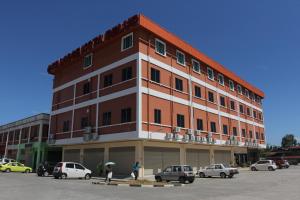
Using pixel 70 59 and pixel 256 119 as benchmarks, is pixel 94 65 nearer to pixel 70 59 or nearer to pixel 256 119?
pixel 70 59

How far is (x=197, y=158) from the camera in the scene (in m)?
37.4

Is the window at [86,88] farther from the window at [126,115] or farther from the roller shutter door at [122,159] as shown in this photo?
the roller shutter door at [122,159]

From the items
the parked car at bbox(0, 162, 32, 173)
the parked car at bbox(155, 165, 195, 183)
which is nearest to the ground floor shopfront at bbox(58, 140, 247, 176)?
the parked car at bbox(155, 165, 195, 183)

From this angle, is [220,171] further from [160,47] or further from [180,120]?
[160,47]

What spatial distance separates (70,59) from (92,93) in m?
7.55

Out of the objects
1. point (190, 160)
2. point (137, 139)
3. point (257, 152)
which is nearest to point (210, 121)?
point (190, 160)

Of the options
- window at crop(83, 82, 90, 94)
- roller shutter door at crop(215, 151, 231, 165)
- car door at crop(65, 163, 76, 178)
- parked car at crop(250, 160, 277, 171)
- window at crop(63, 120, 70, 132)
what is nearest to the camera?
car door at crop(65, 163, 76, 178)

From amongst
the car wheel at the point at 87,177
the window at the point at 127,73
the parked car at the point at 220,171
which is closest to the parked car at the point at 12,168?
the car wheel at the point at 87,177

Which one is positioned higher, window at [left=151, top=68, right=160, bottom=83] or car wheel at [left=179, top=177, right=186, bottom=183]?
window at [left=151, top=68, right=160, bottom=83]

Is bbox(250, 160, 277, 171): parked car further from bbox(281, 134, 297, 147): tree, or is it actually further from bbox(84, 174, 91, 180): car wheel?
bbox(281, 134, 297, 147): tree

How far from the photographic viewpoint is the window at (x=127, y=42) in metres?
30.4

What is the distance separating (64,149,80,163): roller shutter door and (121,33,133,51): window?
582 inches

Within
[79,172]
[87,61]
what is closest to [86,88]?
[87,61]

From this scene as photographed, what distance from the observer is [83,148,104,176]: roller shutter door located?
3328 cm
